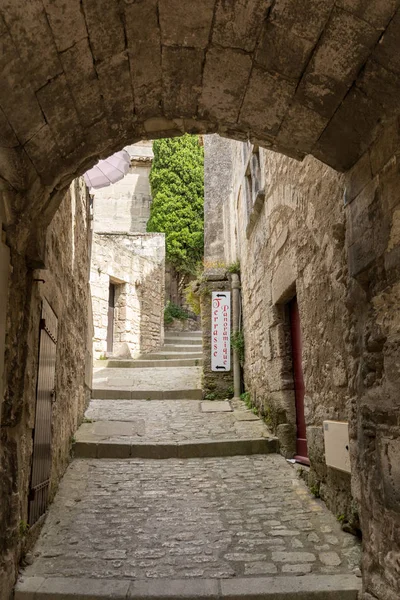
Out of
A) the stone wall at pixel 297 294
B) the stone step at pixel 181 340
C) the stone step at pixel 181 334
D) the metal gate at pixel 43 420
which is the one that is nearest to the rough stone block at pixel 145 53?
the stone wall at pixel 297 294

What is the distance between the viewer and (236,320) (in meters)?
8.34

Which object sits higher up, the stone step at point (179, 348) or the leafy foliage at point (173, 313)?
the leafy foliage at point (173, 313)

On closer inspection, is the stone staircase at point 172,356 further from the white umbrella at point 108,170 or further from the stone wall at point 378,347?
the stone wall at point 378,347

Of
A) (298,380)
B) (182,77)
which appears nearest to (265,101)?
(182,77)

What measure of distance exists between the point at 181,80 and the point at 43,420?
235 centimetres

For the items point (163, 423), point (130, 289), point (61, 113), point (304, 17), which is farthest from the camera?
point (130, 289)

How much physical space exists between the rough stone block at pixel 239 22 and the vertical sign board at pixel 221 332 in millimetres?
6247

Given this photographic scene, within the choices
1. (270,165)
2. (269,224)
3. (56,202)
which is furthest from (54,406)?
(270,165)

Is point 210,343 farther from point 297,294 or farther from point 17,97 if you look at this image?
point 17,97

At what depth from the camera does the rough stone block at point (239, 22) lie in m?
2.00

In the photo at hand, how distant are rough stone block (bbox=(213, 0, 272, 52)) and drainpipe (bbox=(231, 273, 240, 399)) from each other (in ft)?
20.3

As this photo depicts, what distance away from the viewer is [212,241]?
13344 millimetres

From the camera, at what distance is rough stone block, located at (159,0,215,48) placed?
2012 mm

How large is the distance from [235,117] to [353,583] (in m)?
2.63
